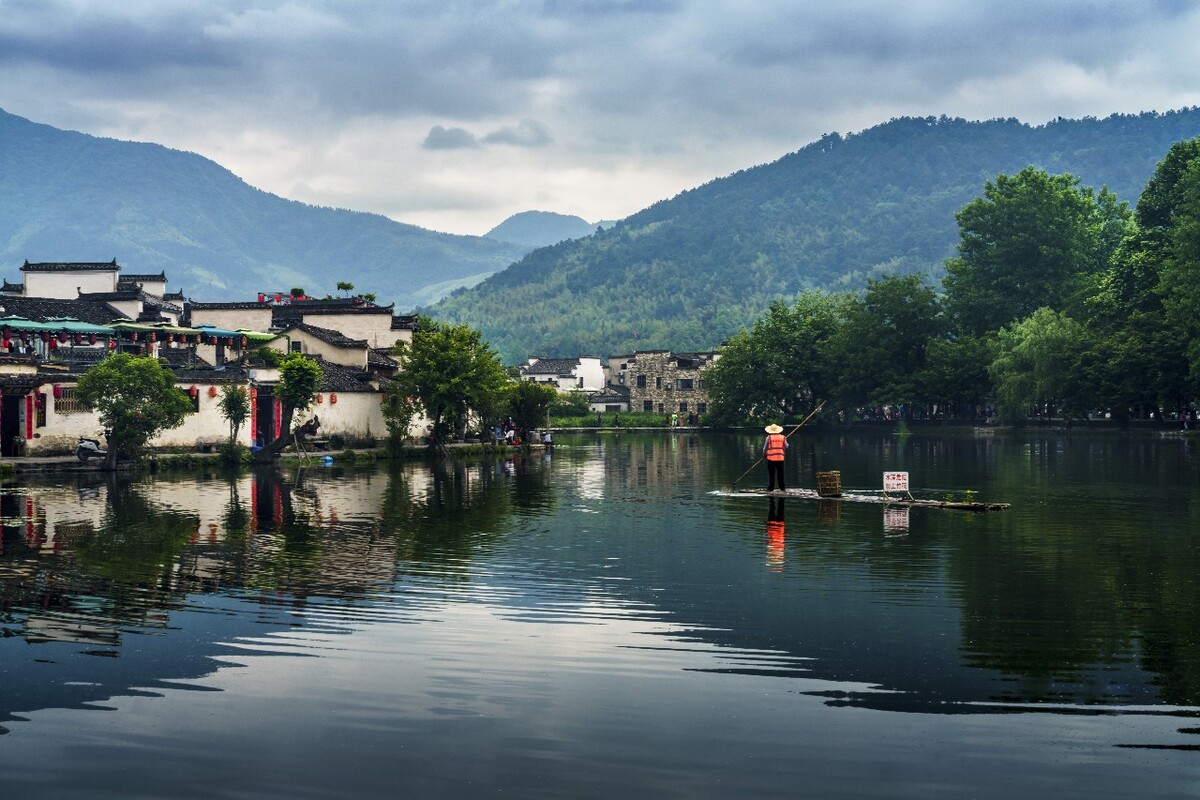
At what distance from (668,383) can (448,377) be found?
76.1 metres

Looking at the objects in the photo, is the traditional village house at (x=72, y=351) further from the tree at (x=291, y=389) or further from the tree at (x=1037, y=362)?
the tree at (x=1037, y=362)

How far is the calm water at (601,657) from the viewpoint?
11.5 m

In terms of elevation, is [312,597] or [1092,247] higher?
[1092,247]

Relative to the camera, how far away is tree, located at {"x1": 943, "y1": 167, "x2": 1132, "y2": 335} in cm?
11562

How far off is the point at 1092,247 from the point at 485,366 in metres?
67.6

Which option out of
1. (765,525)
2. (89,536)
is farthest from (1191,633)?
(89,536)

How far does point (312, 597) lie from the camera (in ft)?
66.6

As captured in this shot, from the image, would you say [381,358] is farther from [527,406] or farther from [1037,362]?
[1037,362]

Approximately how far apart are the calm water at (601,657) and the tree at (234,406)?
2649cm

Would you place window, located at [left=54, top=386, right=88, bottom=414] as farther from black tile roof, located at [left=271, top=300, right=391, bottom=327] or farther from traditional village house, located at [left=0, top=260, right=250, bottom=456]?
black tile roof, located at [left=271, top=300, right=391, bottom=327]

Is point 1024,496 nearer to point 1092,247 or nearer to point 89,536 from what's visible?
point 89,536

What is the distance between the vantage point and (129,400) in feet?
171

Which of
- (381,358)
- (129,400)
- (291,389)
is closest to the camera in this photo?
(129,400)

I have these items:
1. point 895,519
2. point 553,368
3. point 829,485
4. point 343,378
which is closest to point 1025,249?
point 553,368
